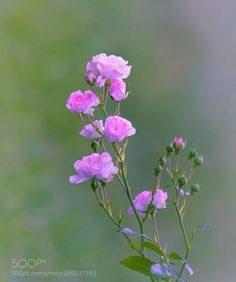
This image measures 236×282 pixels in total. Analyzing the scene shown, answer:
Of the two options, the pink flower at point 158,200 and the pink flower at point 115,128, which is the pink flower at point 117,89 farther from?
the pink flower at point 158,200

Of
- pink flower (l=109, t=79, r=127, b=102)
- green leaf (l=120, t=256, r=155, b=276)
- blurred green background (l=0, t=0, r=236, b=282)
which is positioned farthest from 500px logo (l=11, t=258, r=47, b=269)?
pink flower (l=109, t=79, r=127, b=102)

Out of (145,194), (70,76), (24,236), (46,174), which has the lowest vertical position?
(145,194)

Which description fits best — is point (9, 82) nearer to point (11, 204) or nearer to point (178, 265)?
point (11, 204)

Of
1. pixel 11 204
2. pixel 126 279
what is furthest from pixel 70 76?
pixel 126 279

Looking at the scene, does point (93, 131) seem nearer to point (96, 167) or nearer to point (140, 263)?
point (96, 167)

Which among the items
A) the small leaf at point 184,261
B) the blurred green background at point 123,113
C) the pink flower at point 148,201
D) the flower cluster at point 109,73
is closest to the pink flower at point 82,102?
the flower cluster at point 109,73

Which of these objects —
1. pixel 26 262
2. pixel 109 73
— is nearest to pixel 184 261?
pixel 109 73

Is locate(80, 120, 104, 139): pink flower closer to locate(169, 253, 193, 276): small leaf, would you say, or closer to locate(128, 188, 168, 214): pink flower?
locate(128, 188, 168, 214): pink flower
